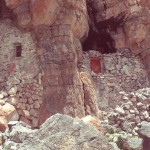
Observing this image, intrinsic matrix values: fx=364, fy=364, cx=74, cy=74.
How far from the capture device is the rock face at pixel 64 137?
6301mm

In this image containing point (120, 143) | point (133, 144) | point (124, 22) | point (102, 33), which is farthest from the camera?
point (102, 33)

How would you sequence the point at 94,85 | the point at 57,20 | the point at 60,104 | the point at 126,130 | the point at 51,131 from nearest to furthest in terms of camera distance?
the point at 51,131
the point at 126,130
the point at 60,104
the point at 57,20
the point at 94,85

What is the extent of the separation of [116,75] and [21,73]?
425 centimetres

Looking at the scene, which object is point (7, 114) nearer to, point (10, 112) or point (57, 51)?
point (10, 112)

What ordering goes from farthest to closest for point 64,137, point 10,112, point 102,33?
point 102,33 < point 10,112 < point 64,137

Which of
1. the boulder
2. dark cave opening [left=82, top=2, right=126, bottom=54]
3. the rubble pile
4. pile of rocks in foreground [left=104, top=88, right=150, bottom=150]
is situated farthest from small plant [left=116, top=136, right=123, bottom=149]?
dark cave opening [left=82, top=2, right=126, bottom=54]

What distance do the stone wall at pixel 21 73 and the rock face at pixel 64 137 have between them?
229 inches

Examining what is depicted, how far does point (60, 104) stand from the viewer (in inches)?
491

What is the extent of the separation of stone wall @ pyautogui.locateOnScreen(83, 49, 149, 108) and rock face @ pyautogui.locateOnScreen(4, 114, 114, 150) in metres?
7.56

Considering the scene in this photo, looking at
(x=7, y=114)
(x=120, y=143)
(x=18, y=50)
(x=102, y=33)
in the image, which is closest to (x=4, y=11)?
(x=18, y=50)

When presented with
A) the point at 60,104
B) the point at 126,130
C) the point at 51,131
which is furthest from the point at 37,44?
the point at 51,131

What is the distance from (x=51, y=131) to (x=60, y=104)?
595 centimetres

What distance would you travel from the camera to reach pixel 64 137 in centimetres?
638

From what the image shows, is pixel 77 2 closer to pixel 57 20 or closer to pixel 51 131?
pixel 57 20
